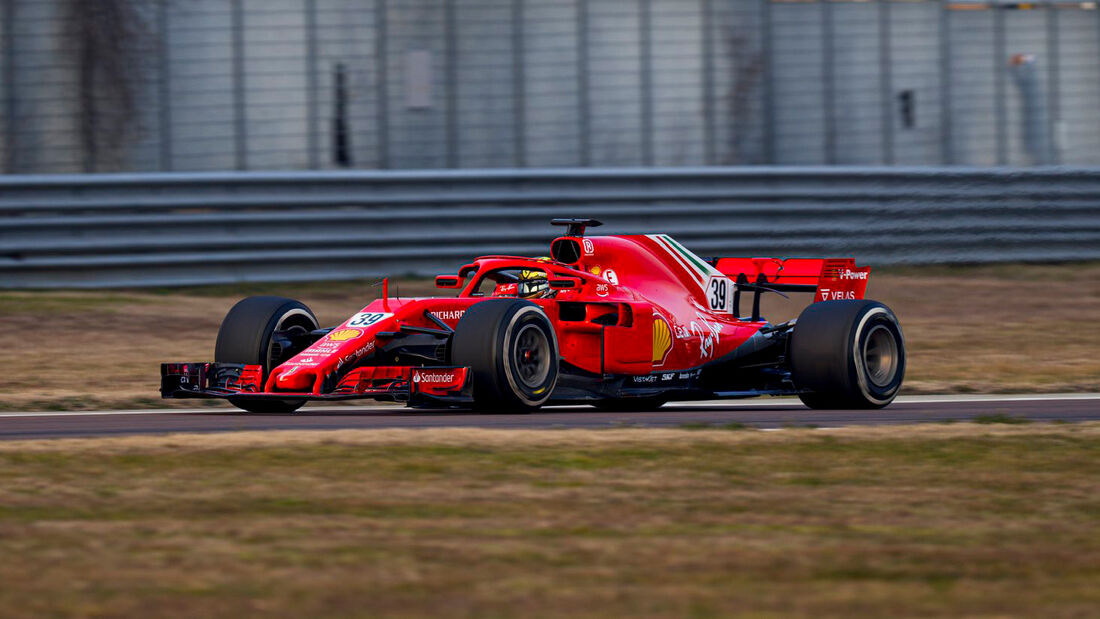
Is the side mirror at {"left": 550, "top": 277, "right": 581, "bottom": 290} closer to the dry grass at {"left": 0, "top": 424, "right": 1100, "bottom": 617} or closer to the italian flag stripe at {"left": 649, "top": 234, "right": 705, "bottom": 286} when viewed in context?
the italian flag stripe at {"left": 649, "top": 234, "right": 705, "bottom": 286}

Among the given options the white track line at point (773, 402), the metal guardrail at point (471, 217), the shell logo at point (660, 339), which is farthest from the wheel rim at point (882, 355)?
the metal guardrail at point (471, 217)

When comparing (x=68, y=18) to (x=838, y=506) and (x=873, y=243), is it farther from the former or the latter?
(x=838, y=506)

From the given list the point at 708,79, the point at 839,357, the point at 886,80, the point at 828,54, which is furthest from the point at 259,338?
the point at 886,80

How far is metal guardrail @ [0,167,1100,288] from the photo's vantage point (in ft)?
56.3

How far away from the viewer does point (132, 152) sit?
57.1ft

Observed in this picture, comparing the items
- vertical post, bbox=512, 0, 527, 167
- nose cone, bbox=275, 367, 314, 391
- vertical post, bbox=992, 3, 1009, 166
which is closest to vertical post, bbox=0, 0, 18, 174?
vertical post, bbox=512, 0, 527, 167

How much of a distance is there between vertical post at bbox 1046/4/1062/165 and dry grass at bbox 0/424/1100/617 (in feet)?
42.4

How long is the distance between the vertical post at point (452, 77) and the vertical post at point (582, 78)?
1306 mm

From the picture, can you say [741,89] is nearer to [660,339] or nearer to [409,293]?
[409,293]

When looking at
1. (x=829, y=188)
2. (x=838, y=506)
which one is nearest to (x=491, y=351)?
(x=838, y=506)

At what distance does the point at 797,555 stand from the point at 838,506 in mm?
1204

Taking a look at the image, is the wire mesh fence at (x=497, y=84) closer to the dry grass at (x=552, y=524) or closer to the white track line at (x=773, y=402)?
the white track line at (x=773, y=402)

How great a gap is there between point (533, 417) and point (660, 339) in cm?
161

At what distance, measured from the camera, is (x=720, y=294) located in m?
13.1
